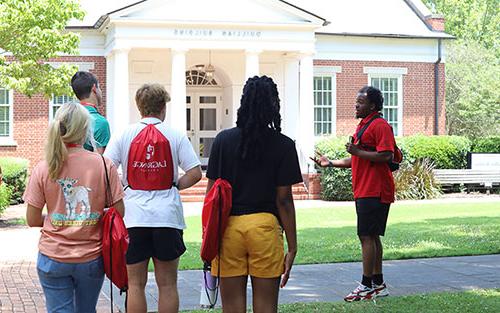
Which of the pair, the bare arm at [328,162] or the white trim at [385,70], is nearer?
the bare arm at [328,162]

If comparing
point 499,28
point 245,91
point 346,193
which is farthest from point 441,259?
point 499,28

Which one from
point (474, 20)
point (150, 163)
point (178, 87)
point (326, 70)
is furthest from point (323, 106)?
point (474, 20)

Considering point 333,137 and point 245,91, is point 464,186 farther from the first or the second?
point 245,91

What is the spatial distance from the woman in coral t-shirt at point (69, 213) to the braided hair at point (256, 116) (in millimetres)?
1005

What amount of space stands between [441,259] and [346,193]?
535 inches

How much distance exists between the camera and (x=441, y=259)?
11.4 m

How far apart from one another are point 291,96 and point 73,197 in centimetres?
2335

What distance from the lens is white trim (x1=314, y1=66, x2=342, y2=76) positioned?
29.1 metres

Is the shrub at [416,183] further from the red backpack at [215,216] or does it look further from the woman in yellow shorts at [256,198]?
the red backpack at [215,216]

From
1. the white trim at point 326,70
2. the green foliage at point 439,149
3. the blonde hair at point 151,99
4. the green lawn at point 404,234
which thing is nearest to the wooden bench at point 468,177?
the green foliage at point 439,149

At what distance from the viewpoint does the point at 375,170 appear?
26.6ft

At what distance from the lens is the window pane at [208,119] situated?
95.0ft

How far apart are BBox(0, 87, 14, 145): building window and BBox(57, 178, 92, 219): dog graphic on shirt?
22670 mm

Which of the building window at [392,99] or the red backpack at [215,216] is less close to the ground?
the building window at [392,99]
